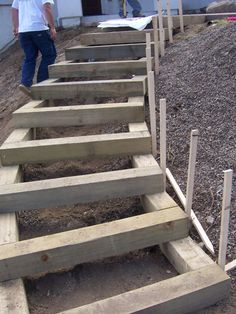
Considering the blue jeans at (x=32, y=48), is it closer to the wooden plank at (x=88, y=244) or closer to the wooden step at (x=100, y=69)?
the wooden step at (x=100, y=69)

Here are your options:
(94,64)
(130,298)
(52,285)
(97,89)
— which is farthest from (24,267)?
(94,64)

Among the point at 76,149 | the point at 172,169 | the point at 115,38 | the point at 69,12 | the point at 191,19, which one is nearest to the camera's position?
the point at 172,169

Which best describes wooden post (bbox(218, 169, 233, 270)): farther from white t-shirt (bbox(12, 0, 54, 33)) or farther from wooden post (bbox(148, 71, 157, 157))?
white t-shirt (bbox(12, 0, 54, 33))

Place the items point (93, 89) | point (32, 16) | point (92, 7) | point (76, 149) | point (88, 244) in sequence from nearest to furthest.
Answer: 1. point (88, 244)
2. point (76, 149)
3. point (93, 89)
4. point (32, 16)
5. point (92, 7)

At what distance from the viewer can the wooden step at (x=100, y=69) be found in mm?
5822

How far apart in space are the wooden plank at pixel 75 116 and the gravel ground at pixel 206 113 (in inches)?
18.5

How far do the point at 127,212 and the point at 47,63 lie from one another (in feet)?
11.7

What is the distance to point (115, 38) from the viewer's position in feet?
23.5

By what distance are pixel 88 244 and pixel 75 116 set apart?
6.74 feet

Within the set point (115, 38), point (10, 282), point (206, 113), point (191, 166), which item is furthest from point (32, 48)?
point (10, 282)

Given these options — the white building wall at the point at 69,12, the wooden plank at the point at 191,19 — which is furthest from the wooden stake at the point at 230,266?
the white building wall at the point at 69,12

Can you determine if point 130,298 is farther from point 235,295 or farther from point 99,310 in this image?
point 235,295

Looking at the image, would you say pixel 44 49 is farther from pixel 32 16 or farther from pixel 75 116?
pixel 75 116

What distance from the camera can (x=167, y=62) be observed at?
5891 mm
